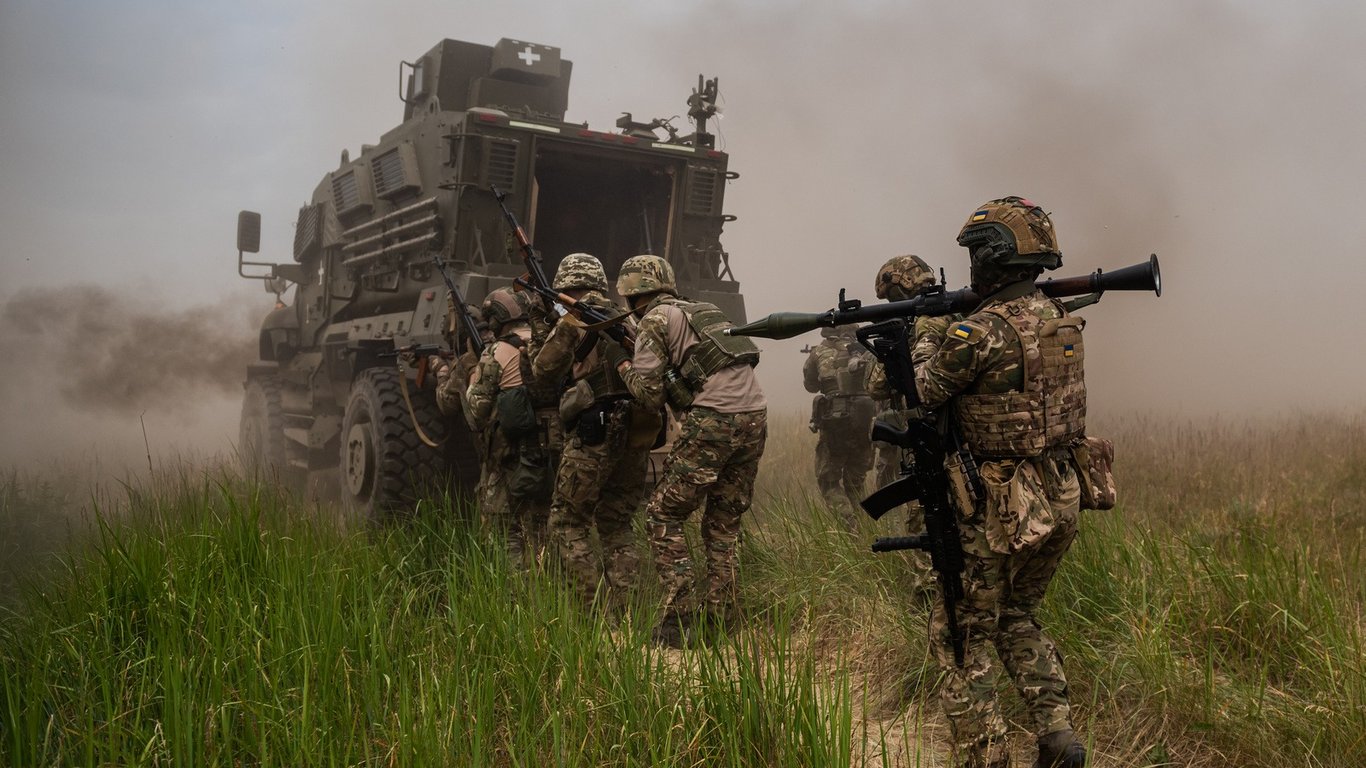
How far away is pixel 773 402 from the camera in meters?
23.5

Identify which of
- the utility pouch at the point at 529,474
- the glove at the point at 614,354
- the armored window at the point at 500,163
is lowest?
the utility pouch at the point at 529,474

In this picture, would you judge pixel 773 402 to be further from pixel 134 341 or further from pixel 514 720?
pixel 514 720

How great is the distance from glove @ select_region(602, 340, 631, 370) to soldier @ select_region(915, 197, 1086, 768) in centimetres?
220

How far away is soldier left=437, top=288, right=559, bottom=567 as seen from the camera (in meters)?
5.36

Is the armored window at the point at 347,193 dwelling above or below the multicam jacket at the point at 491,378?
above

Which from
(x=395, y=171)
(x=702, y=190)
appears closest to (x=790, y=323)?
(x=702, y=190)

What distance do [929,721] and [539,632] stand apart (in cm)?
140

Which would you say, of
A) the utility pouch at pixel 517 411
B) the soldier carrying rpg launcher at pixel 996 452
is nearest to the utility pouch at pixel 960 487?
the soldier carrying rpg launcher at pixel 996 452

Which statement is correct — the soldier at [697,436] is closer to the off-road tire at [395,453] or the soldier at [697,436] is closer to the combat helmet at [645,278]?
the combat helmet at [645,278]

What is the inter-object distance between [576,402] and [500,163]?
248cm

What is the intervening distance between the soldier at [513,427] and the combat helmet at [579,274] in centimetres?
33

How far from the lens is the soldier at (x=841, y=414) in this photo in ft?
24.4

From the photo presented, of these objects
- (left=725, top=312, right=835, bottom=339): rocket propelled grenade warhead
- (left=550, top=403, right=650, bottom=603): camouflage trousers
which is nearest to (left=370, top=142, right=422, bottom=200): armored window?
(left=550, top=403, right=650, bottom=603): camouflage trousers

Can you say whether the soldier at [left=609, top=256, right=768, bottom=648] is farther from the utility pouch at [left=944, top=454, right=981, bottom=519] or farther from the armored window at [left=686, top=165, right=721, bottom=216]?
the armored window at [left=686, top=165, right=721, bottom=216]
